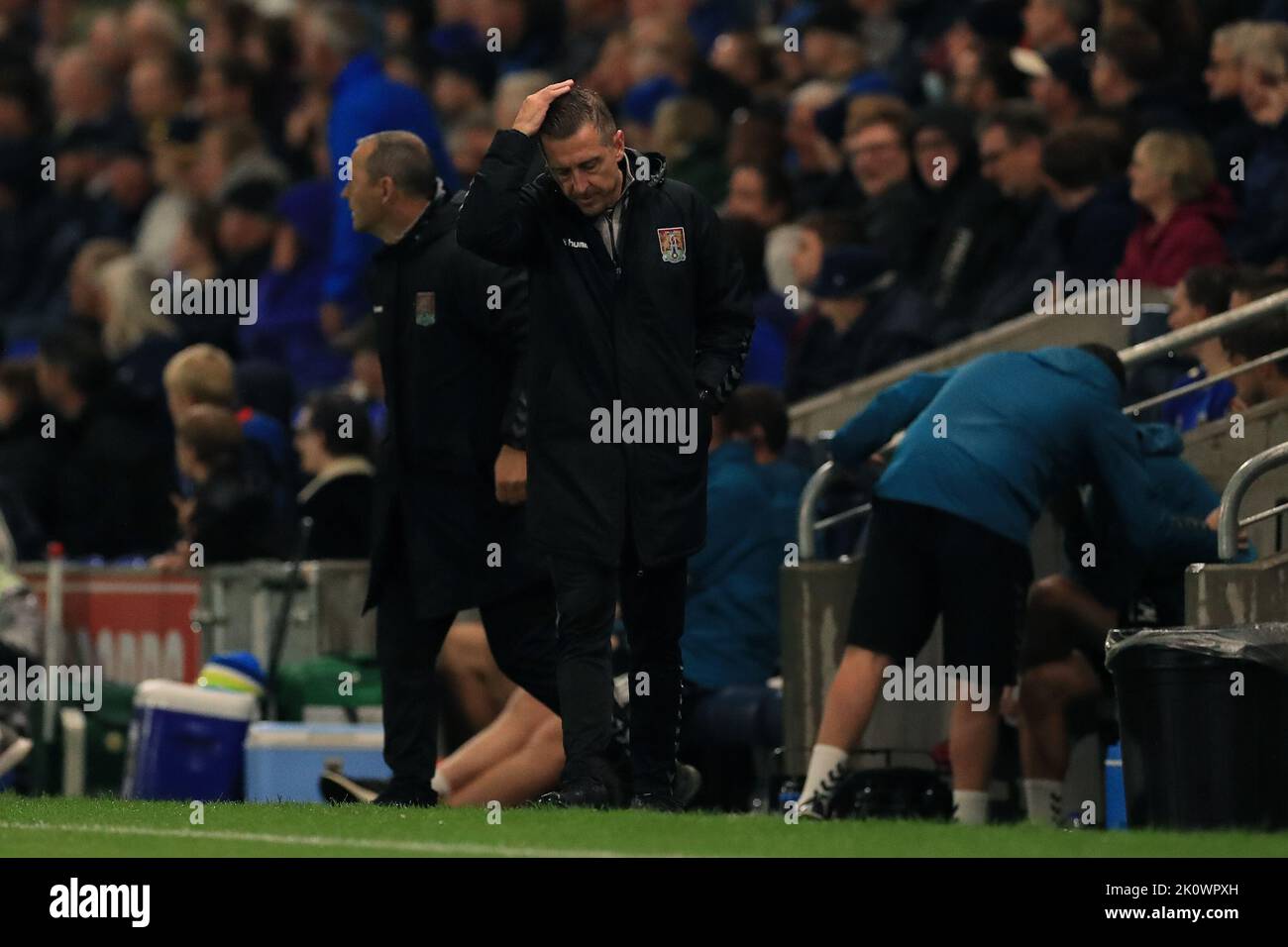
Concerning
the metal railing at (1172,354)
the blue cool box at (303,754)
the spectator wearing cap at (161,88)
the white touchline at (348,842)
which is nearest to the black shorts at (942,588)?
the metal railing at (1172,354)

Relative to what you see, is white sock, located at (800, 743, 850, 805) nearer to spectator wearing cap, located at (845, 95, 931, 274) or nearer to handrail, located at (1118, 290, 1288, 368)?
handrail, located at (1118, 290, 1288, 368)

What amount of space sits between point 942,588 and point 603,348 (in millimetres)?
1851

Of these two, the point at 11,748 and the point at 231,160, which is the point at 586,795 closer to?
the point at 11,748

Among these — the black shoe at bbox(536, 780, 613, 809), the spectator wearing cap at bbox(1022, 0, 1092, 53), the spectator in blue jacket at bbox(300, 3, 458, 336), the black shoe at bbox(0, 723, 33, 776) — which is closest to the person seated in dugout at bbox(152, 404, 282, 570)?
the black shoe at bbox(0, 723, 33, 776)

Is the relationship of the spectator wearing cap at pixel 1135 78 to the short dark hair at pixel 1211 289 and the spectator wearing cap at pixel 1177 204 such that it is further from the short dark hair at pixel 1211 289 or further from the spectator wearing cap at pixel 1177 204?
the short dark hair at pixel 1211 289

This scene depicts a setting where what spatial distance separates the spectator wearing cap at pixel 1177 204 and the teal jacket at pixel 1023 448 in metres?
3.07

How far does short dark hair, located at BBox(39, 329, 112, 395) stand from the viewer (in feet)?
57.9

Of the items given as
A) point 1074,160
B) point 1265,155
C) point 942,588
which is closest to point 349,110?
point 1074,160

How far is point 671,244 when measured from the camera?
949cm

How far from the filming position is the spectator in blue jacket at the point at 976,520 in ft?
34.8

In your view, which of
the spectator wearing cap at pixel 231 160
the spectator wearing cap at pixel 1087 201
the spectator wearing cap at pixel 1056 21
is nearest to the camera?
the spectator wearing cap at pixel 1087 201

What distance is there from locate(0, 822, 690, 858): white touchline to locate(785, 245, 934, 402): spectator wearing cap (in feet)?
21.2

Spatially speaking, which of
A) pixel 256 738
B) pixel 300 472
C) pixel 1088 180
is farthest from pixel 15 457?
pixel 1088 180

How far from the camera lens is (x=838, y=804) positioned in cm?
1128
